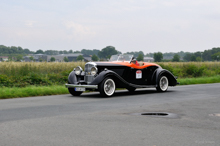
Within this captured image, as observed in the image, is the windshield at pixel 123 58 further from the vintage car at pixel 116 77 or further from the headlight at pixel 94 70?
the headlight at pixel 94 70

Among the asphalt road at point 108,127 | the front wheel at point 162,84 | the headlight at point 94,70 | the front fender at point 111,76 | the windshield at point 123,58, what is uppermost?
the windshield at point 123,58

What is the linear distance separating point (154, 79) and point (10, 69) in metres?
10.7

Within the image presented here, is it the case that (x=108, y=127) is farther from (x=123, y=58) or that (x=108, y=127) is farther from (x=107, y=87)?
(x=123, y=58)

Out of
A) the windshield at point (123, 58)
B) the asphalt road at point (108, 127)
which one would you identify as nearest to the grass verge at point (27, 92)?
the windshield at point (123, 58)

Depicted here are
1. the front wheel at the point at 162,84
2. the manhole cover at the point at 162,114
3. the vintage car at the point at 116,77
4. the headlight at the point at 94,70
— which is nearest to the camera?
the manhole cover at the point at 162,114

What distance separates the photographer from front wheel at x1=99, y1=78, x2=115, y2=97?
39.3 ft

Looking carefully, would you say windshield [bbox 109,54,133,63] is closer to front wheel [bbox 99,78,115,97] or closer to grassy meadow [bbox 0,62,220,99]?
front wheel [bbox 99,78,115,97]

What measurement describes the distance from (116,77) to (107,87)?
0.58 meters

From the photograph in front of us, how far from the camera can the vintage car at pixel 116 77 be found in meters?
12.2

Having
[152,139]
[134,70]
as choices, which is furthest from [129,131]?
[134,70]

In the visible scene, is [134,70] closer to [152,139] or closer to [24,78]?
[24,78]

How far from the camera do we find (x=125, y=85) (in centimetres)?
1307

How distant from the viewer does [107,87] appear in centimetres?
1243

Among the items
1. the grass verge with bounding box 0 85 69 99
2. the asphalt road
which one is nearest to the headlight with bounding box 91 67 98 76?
the grass verge with bounding box 0 85 69 99
